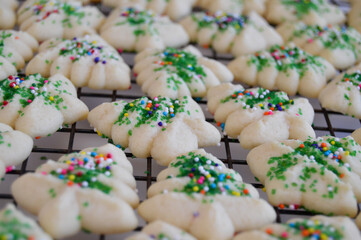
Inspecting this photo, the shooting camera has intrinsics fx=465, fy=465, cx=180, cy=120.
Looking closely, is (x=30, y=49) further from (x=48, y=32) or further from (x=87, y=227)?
(x=87, y=227)

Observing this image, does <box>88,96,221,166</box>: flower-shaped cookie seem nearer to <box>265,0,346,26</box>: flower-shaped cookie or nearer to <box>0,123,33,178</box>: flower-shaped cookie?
<box>0,123,33,178</box>: flower-shaped cookie

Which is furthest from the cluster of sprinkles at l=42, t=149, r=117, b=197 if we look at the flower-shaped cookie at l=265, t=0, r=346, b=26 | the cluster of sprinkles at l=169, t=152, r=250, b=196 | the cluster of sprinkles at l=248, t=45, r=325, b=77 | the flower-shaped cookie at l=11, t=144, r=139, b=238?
the flower-shaped cookie at l=265, t=0, r=346, b=26

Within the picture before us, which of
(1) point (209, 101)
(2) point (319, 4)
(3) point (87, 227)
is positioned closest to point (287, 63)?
(1) point (209, 101)

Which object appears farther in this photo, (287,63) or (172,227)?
(287,63)

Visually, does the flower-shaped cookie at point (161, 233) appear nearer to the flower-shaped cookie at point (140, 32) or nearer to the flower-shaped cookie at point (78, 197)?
the flower-shaped cookie at point (78, 197)

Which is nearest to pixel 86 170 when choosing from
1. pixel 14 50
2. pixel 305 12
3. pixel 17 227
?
pixel 17 227

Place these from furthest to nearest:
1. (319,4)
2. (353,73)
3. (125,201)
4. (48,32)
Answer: (319,4) < (48,32) < (353,73) < (125,201)
